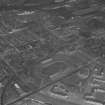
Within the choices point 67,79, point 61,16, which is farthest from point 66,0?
point 67,79

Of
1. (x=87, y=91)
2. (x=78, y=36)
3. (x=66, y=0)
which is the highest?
(x=66, y=0)

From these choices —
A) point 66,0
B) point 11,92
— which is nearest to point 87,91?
point 11,92

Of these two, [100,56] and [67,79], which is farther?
[100,56]

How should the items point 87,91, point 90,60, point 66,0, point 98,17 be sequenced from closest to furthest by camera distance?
point 87,91 → point 90,60 → point 98,17 → point 66,0

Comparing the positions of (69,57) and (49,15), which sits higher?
(49,15)

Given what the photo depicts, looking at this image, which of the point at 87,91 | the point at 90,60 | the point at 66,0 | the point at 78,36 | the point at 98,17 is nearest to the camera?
the point at 87,91

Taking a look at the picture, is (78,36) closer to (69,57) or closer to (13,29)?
(69,57)

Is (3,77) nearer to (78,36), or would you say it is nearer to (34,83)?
(34,83)
